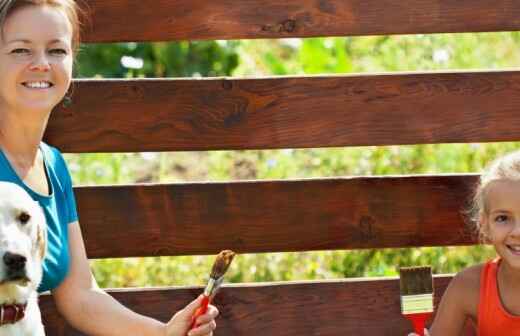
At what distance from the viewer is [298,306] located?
4316 mm

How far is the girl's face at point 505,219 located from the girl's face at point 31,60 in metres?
1.38

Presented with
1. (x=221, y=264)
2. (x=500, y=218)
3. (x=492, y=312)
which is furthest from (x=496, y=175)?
(x=221, y=264)

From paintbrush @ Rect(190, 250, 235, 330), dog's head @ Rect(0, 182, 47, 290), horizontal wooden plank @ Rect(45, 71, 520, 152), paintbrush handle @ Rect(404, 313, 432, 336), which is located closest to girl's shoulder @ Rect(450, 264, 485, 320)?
paintbrush handle @ Rect(404, 313, 432, 336)

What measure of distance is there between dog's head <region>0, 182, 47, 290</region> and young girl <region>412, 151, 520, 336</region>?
1360 mm

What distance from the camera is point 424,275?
358 centimetres

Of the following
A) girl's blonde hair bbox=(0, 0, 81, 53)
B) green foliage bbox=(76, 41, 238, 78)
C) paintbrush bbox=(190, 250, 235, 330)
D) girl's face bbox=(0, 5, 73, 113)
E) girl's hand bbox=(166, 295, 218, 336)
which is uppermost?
green foliage bbox=(76, 41, 238, 78)

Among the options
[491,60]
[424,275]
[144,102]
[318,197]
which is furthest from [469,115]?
[491,60]

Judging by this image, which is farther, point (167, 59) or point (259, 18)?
point (167, 59)

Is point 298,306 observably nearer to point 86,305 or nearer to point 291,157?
point 86,305

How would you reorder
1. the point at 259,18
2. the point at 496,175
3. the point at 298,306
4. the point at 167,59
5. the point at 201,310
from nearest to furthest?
the point at 201,310 → the point at 496,175 → the point at 259,18 → the point at 298,306 → the point at 167,59

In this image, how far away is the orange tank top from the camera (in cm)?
388

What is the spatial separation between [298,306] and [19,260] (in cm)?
138

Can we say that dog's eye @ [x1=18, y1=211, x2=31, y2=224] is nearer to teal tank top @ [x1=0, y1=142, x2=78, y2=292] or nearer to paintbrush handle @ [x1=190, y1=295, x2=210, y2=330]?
teal tank top @ [x1=0, y1=142, x2=78, y2=292]

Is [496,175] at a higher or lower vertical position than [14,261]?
higher
